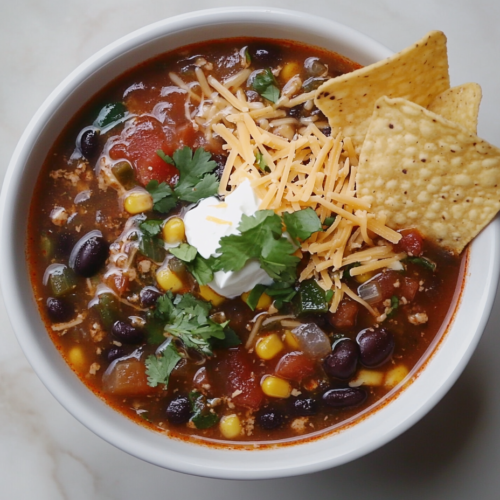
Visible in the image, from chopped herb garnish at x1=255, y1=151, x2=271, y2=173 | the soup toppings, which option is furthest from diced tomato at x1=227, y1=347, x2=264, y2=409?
chopped herb garnish at x1=255, y1=151, x2=271, y2=173

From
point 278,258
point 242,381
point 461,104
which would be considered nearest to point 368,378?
point 242,381

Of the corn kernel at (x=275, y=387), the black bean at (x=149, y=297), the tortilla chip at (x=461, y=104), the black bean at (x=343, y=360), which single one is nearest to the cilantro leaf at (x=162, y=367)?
the black bean at (x=149, y=297)

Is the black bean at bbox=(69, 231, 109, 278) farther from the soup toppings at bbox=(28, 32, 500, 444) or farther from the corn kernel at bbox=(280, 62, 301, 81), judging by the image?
the corn kernel at bbox=(280, 62, 301, 81)

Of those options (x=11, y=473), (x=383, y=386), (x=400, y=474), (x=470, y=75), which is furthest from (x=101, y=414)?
(x=470, y=75)

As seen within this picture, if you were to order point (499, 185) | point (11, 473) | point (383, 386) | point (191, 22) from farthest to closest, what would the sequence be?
point (11, 473) < point (383, 386) < point (191, 22) < point (499, 185)

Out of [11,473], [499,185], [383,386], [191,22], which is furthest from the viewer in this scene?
→ [11,473]

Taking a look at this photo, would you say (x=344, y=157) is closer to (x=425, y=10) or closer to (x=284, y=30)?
(x=284, y=30)
